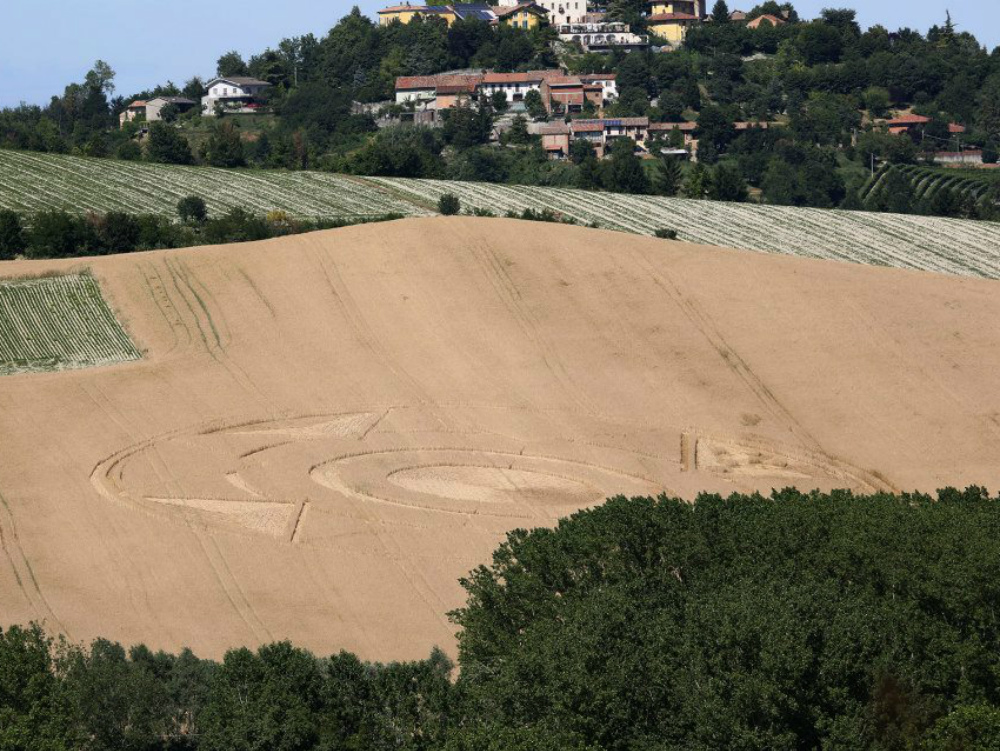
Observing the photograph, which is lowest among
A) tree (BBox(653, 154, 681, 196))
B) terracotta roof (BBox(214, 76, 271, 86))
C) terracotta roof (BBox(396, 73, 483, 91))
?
tree (BBox(653, 154, 681, 196))

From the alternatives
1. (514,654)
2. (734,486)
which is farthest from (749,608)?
(734,486)

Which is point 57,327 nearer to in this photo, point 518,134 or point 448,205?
point 448,205

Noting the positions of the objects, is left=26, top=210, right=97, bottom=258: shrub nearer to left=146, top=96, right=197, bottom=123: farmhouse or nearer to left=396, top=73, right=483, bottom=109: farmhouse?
left=396, top=73, right=483, bottom=109: farmhouse

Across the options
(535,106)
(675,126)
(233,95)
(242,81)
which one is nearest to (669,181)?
(675,126)

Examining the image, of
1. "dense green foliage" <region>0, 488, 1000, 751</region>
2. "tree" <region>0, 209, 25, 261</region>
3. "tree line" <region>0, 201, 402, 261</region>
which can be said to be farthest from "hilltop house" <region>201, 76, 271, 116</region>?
"dense green foliage" <region>0, 488, 1000, 751</region>

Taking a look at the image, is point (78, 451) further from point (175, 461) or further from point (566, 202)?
point (566, 202)

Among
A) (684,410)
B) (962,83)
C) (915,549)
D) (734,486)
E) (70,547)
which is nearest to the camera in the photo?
(915,549)
